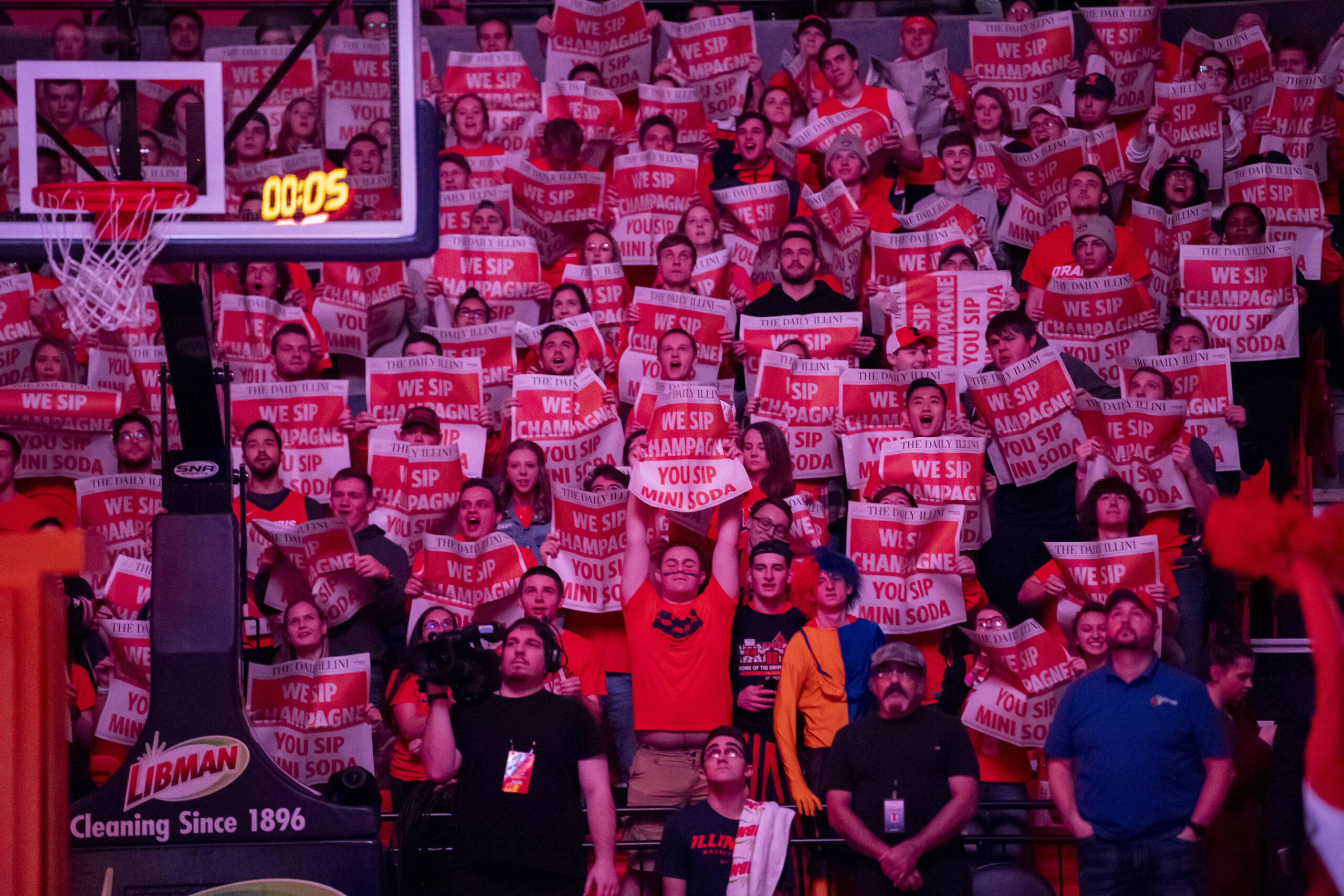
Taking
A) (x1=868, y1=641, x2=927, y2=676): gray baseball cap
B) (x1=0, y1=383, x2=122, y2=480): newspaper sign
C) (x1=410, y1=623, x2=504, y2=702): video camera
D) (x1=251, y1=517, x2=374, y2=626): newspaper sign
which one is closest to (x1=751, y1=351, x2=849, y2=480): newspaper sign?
(x1=868, y1=641, x2=927, y2=676): gray baseball cap

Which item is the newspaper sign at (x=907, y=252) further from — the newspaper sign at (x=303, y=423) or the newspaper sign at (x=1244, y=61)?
the newspaper sign at (x=303, y=423)

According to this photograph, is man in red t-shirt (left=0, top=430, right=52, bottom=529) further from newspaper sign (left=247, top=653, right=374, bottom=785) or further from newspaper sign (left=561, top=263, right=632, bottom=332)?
newspaper sign (left=561, top=263, right=632, bottom=332)

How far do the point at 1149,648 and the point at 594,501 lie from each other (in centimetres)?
282

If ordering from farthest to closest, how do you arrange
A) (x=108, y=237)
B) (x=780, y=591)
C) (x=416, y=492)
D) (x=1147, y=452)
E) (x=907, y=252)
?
1. (x=907, y=252)
2. (x=416, y=492)
3. (x=1147, y=452)
4. (x=780, y=591)
5. (x=108, y=237)

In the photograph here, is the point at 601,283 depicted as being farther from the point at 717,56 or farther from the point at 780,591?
the point at 780,591

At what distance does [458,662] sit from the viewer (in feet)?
20.3

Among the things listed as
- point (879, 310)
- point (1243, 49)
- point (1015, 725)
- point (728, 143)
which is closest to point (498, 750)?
point (1015, 725)

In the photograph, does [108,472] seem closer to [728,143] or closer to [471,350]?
[471,350]

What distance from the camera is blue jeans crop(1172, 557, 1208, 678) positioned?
7.61 meters

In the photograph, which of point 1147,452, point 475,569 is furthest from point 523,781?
point 1147,452

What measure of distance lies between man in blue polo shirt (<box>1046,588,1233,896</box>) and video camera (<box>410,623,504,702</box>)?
7.82 feet

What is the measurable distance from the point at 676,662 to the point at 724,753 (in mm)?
711

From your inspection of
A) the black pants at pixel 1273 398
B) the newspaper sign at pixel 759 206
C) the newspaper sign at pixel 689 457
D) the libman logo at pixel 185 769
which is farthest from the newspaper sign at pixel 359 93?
the black pants at pixel 1273 398

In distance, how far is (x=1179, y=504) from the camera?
7934 millimetres
